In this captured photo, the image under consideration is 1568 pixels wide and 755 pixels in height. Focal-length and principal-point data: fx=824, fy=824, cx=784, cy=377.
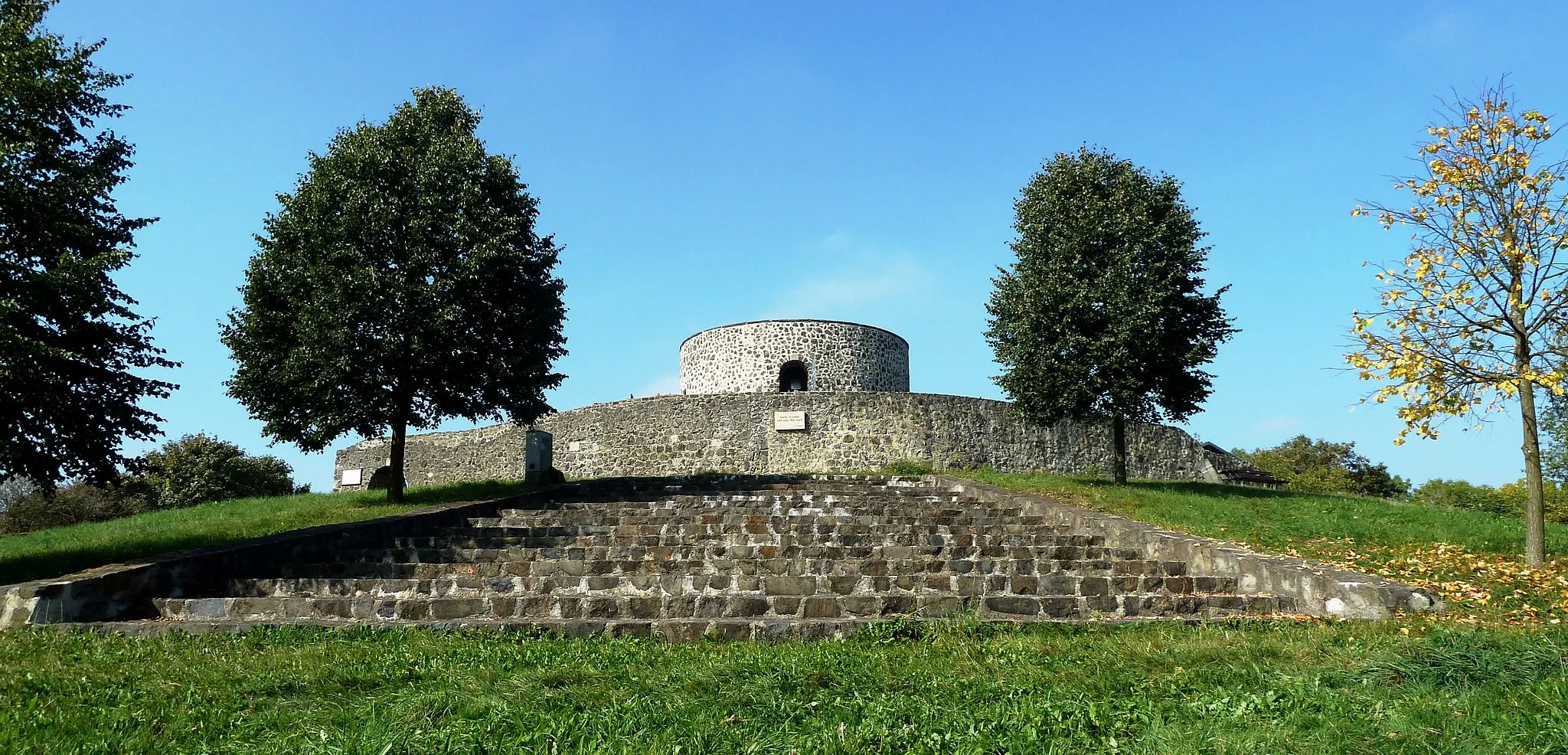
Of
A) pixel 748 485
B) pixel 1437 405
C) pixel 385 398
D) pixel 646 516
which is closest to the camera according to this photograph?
pixel 1437 405

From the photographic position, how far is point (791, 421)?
2409 centimetres

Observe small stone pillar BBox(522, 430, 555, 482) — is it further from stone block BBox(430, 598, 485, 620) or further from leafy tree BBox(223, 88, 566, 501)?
stone block BBox(430, 598, 485, 620)

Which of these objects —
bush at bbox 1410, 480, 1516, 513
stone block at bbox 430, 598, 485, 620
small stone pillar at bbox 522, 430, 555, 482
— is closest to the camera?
stone block at bbox 430, 598, 485, 620

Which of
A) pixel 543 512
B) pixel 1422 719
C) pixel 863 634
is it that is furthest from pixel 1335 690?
pixel 543 512

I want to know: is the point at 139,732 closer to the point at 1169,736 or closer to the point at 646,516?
the point at 1169,736

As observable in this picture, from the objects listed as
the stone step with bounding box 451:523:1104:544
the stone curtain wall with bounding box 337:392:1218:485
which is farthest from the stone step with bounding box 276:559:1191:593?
the stone curtain wall with bounding box 337:392:1218:485

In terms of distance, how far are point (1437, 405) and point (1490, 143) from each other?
131 inches

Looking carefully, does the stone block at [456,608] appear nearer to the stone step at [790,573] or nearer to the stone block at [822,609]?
the stone step at [790,573]

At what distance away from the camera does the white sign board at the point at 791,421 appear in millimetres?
24047

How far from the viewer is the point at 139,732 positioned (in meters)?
3.97

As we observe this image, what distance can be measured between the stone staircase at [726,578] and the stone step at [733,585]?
2cm

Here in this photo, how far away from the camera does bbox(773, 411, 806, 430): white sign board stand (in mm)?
24047

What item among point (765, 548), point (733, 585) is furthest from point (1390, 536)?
point (733, 585)

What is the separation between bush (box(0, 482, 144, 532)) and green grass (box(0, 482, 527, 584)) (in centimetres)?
1054
